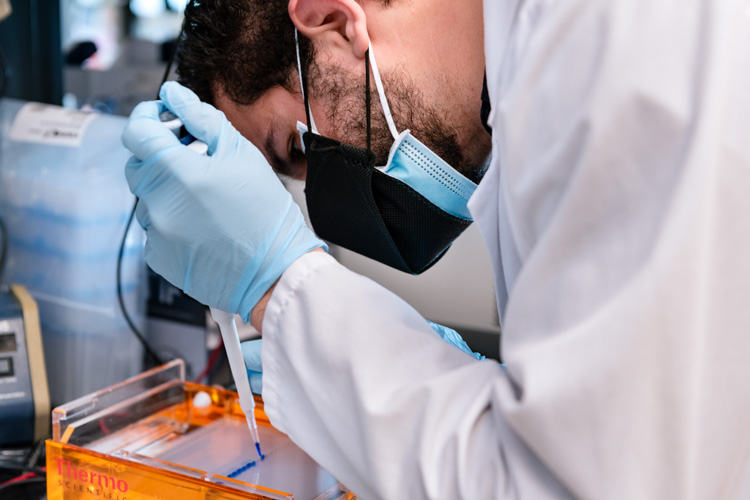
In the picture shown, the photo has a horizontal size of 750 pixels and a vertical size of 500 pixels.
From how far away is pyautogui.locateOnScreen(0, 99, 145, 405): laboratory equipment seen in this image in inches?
53.9

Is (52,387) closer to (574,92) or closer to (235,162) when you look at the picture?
(235,162)

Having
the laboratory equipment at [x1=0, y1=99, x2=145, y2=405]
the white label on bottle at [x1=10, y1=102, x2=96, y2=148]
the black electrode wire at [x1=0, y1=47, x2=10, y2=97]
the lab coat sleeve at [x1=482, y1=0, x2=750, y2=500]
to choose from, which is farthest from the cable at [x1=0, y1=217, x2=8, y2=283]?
the lab coat sleeve at [x1=482, y1=0, x2=750, y2=500]

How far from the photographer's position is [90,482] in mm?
919

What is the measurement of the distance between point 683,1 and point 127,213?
117 cm

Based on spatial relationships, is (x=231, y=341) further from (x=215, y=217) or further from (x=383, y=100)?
(x=383, y=100)

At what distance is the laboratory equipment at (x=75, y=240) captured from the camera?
4.49 feet

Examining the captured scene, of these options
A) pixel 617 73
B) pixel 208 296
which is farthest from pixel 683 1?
pixel 208 296

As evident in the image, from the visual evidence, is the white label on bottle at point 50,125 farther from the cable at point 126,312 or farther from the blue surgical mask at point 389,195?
the blue surgical mask at point 389,195

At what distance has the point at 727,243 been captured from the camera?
0.59m

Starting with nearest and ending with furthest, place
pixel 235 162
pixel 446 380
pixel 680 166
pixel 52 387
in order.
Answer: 1. pixel 680 166
2. pixel 446 380
3. pixel 235 162
4. pixel 52 387

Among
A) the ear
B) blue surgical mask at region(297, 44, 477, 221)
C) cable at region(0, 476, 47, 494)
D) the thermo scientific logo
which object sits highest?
the ear

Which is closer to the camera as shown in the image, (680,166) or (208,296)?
(680,166)

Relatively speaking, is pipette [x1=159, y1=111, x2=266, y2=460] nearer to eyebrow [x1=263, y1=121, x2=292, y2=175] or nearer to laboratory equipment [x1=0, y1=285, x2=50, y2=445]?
eyebrow [x1=263, y1=121, x2=292, y2=175]

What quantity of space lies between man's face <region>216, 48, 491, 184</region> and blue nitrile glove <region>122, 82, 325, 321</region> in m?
0.15
